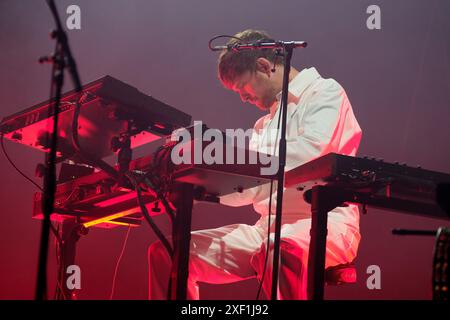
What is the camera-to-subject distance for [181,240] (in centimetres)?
277

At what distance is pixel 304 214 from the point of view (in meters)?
3.34

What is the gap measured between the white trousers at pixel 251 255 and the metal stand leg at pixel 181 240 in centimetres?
44

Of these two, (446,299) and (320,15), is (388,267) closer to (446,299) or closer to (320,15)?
(320,15)

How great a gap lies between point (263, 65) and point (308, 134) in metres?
0.79

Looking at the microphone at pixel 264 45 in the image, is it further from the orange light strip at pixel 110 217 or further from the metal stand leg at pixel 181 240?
the orange light strip at pixel 110 217

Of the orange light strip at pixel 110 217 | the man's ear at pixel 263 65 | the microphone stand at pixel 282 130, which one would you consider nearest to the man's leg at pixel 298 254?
the microphone stand at pixel 282 130

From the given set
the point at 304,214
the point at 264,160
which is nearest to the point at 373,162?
the point at 264,160

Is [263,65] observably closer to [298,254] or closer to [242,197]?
[242,197]

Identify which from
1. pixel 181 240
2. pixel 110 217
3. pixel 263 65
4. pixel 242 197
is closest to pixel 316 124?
pixel 242 197

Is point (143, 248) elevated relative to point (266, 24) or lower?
lower

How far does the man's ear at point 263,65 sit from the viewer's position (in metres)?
3.84
